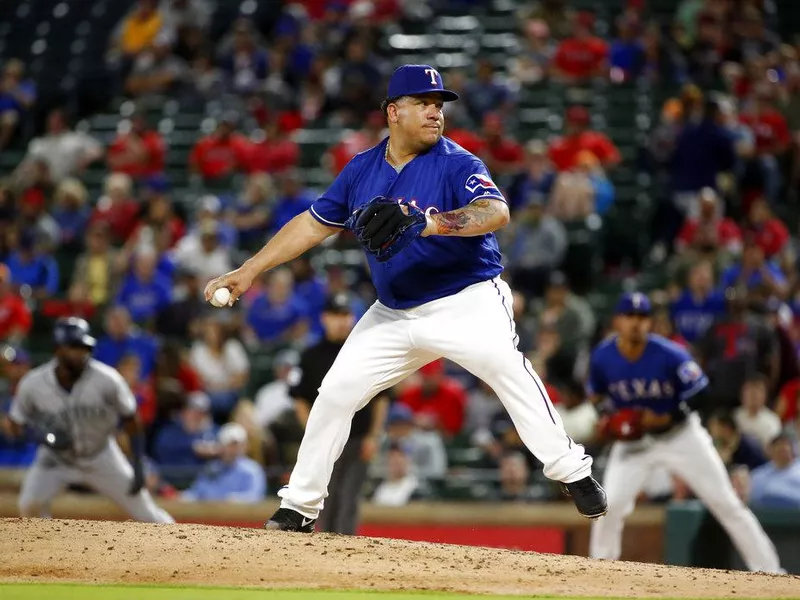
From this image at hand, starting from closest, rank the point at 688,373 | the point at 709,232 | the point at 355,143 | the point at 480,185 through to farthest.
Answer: the point at 480,185, the point at 688,373, the point at 709,232, the point at 355,143

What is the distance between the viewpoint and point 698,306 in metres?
12.5

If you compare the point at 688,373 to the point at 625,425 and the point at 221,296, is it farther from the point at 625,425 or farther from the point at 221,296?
the point at 221,296

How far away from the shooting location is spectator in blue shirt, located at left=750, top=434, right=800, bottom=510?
10250 mm

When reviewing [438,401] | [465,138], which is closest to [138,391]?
[438,401]

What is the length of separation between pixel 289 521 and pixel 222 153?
956 centimetres

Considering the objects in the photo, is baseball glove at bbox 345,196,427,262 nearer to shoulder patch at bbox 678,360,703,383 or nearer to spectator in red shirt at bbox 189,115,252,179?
shoulder patch at bbox 678,360,703,383

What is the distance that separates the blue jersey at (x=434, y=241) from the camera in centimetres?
649

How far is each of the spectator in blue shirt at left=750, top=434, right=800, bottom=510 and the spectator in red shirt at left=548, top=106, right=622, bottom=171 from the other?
4.69 meters

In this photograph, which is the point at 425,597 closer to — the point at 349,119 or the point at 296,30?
the point at 349,119

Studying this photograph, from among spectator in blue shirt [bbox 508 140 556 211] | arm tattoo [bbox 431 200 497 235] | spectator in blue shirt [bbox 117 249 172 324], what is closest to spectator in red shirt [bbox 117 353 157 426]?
spectator in blue shirt [bbox 117 249 172 324]

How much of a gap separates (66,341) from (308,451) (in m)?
3.49

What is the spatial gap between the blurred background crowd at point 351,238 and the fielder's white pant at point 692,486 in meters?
0.83

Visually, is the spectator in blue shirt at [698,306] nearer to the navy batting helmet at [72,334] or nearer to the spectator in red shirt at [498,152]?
the spectator in red shirt at [498,152]

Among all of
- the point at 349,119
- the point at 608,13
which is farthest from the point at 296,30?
the point at 608,13
